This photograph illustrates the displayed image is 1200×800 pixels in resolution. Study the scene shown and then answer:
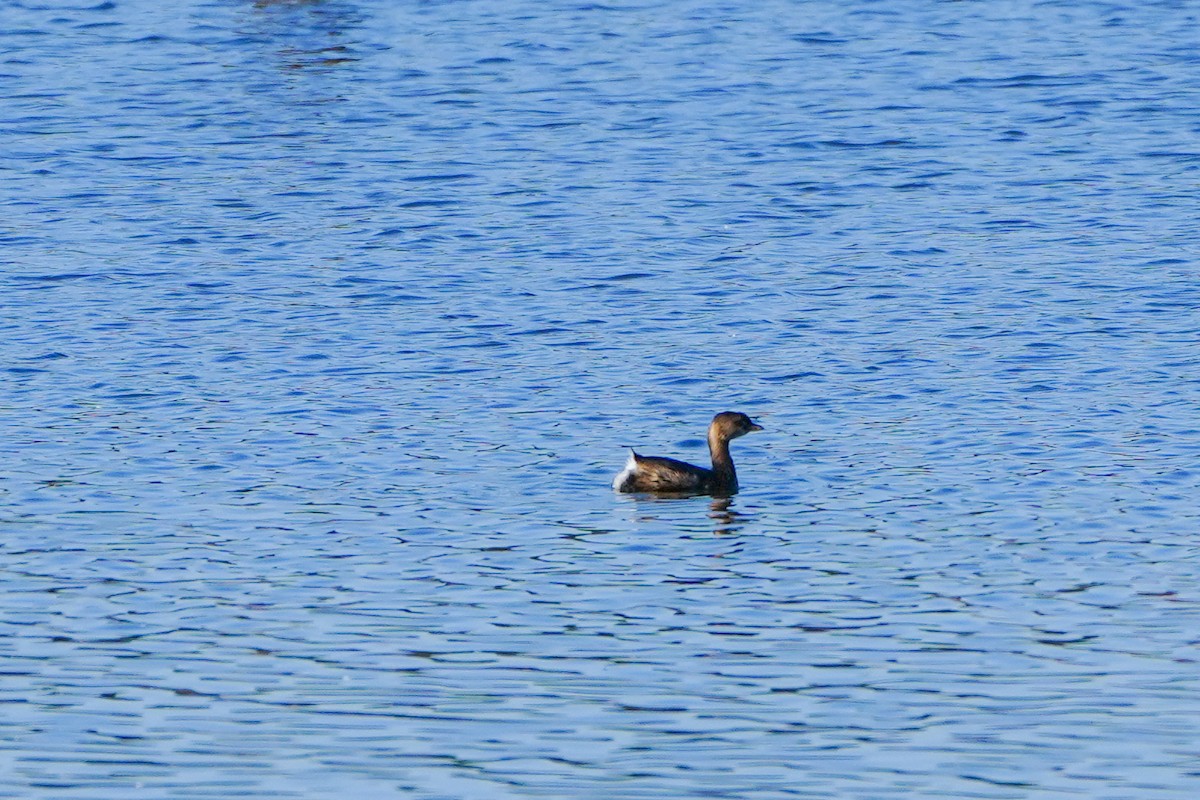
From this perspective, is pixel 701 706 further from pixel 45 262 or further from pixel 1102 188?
pixel 1102 188

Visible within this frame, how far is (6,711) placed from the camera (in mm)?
10641

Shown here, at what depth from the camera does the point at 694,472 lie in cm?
1488

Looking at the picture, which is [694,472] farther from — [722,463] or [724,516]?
[724,516]

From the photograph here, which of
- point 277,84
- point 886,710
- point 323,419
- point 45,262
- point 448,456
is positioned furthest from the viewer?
point 277,84

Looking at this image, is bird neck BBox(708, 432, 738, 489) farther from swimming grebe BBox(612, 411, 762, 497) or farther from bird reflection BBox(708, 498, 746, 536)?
bird reflection BBox(708, 498, 746, 536)

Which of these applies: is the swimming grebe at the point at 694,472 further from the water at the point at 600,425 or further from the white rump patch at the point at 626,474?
the water at the point at 600,425

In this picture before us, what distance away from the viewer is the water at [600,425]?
10.4 metres

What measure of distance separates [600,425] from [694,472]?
1554 millimetres

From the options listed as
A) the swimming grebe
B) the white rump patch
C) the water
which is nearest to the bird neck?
the swimming grebe

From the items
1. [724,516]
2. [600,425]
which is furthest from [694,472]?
[600,425]

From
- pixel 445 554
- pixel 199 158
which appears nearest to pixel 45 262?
pixel 199 158

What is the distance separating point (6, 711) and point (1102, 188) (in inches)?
649

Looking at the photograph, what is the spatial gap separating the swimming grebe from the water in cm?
18

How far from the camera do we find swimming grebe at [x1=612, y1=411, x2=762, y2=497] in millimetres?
14547
